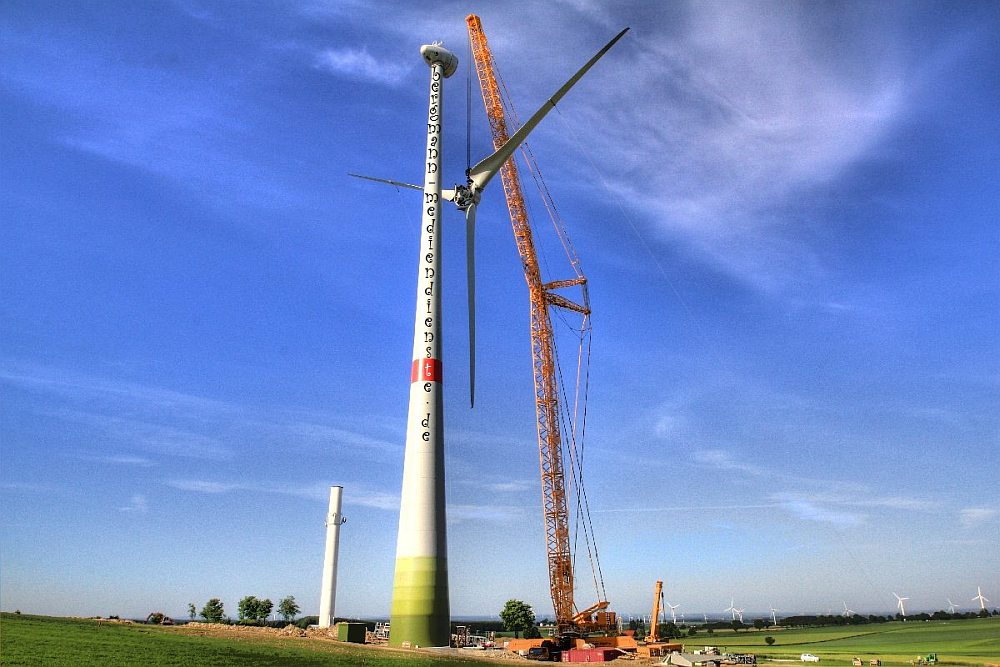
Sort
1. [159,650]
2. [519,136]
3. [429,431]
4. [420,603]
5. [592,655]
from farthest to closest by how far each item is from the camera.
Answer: [592,655] → [519,136] → [429,431] → [420,603] → [159,650]

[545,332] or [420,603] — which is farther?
[545,332]

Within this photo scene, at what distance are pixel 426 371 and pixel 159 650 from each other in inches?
1212

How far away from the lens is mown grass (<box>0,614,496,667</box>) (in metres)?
35.8

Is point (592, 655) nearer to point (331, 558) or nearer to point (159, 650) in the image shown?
point (331, 558)

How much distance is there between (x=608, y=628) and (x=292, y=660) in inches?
3198

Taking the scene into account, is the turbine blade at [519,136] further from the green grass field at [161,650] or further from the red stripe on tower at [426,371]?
the green grass field at [161,650]

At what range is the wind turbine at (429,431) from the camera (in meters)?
56.1

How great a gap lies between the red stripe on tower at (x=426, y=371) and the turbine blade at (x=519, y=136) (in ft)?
74.4

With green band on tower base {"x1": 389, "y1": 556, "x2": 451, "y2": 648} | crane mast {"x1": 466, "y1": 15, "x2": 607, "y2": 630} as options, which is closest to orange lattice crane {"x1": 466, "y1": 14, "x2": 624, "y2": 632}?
crane mast {"x1": 466, "y1": 15, "x2": 607, "y2": 630}

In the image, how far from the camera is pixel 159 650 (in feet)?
135

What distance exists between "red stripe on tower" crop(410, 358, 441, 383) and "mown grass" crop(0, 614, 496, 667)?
2385 centimetres

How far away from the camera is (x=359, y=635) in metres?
65.7

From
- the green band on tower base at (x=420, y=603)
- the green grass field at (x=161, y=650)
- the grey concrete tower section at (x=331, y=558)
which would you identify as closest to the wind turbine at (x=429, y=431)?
the green band on tower base at (x=420, y=603)

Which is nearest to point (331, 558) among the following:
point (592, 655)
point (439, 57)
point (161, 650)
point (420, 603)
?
point (592, 655)
